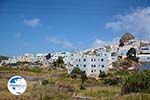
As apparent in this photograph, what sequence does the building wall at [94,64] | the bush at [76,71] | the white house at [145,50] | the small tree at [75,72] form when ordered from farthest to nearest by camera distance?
the white house at [145,50]
the building wall at [94,64]
the bush at [76,71]
the small tree at [75,72]

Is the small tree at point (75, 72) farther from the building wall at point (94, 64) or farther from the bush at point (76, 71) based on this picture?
the building wall at point (94, 64)

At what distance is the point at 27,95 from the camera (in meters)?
10.6

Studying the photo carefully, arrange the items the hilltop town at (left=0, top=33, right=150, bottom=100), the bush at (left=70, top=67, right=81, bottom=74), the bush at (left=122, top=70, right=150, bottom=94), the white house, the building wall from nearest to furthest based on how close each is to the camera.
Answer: the hilltop town at (left=0, top=33, right=150, bottom=100)
the bush at (left=122, top=70, right=150, bottom=94)
the bush at (left=70, top=67, right=81, bottom=74)
the building wall
the white house

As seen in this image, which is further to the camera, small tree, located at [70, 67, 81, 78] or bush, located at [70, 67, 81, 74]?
bush, located at [70, 67, 81, 74]

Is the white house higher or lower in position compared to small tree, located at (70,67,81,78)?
higher

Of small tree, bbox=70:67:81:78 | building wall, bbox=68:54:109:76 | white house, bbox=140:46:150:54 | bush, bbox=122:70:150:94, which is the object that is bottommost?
bush, bbox=122:70:150:94

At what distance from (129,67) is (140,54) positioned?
7.23 metres

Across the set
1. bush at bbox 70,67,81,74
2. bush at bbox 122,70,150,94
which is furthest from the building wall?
bush at bbox 122,70,150,94

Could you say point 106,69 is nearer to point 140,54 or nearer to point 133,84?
point 140,54

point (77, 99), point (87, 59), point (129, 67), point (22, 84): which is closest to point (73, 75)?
point (87, 59)

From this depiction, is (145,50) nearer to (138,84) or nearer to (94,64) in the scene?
(94,64)

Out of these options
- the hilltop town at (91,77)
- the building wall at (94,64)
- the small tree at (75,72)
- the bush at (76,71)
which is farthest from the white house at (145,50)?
the small tree at (75,72)

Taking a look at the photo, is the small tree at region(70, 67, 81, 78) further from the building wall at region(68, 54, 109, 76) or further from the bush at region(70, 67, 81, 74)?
the building wall at region(68, 54, 109, 76)

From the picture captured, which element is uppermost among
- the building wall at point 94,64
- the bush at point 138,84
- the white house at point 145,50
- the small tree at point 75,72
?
the white house at point 145,50
